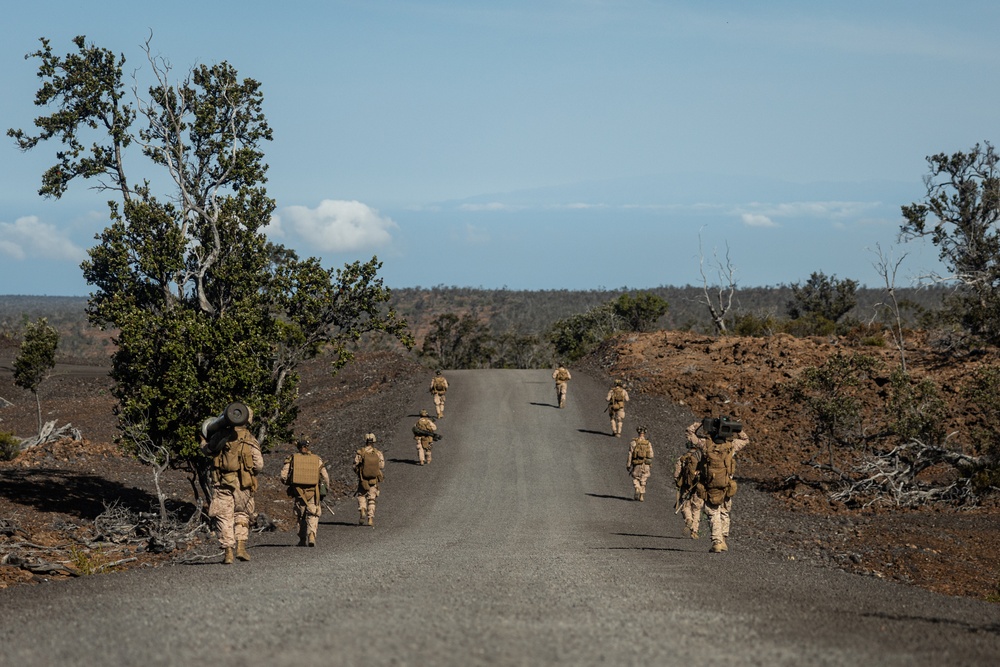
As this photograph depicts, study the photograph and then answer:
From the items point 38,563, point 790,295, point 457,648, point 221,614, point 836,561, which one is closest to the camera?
point 457,648

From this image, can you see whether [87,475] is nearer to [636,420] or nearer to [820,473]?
[636,420]

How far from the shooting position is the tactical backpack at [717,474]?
15.2m

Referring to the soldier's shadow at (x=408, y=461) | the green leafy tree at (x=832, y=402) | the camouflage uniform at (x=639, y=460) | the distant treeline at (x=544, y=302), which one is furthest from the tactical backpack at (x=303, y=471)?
the distant treeline at (x=544, y=302)

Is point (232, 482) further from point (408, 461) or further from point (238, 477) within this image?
point (408, 461)

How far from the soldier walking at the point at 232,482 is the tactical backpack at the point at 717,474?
23.0ft

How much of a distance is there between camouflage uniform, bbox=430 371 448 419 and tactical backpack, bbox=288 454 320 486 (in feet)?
52.5

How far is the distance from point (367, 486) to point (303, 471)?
4.14 m

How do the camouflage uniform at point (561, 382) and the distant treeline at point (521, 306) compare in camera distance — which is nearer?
the camouflage uniform at point (561, 382)

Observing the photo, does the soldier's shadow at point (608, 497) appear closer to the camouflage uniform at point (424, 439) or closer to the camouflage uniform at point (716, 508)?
the camouflage uniform at point (424, 439)

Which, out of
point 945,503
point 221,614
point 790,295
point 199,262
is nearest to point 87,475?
point 199,262

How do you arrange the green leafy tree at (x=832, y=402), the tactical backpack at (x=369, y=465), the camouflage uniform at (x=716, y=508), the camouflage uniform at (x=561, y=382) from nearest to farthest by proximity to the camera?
the camouflage uniform at (x=716, y=508), the tactical backpack at (x=369, y=465), the green leafy tree at (x=832, y=402), the camouflage uniform at (x=561, y=382)

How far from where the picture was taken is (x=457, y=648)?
24.7ft

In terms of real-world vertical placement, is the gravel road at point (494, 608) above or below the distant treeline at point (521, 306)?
below

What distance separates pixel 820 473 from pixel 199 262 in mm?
20126
